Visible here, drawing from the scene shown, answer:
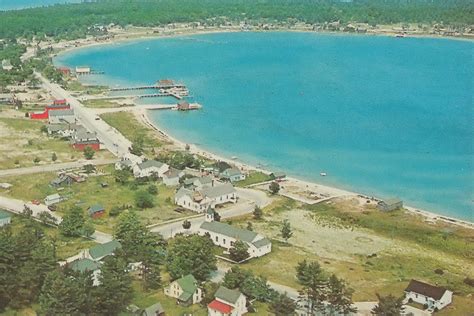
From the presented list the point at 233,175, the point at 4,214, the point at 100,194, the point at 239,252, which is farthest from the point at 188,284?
the point at 233,175

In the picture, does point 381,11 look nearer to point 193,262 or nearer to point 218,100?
point 218,100

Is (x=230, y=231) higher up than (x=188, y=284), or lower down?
lower down

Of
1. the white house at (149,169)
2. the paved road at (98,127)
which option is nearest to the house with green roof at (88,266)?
the white house at (149,169)

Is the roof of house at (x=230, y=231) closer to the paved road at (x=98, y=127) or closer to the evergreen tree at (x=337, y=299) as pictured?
the evergreen tree at (x=337, y=299)

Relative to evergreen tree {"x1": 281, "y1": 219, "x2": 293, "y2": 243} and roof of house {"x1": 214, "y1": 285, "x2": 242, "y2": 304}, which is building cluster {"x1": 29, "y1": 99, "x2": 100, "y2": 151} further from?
roof of house {"x1": 214, "y1": 285, "x2": 242, "y2": 304}

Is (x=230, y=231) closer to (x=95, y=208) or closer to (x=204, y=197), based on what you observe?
(x=204, y=197)

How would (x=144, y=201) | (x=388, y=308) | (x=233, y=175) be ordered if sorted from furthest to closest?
(x=233, y=175), (x=144, y=201), (x=388, y=308)
